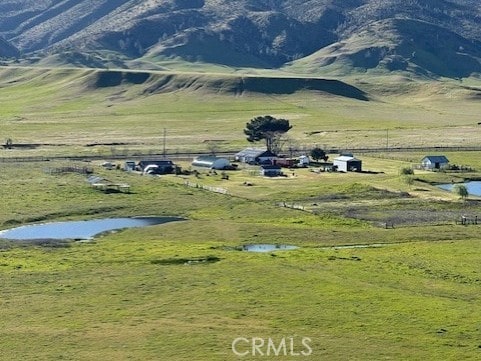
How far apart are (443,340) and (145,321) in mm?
15717

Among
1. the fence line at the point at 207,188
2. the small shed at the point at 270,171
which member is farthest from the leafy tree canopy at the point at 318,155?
the fence line at the point at 207,188

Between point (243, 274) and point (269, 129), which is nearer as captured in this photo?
point (243, 274)

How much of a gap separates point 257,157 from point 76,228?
51.8 metres

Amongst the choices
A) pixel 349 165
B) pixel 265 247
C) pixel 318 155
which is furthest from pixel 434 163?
pixel 265 247

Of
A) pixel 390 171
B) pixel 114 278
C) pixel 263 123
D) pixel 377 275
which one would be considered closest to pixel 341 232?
pixel 377 275

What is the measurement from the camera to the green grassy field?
44062mm

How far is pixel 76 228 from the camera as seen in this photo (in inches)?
3017

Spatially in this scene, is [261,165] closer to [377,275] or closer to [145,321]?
[377,275]

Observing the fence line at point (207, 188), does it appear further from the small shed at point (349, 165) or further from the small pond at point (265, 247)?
the small pond at point (265, 247)

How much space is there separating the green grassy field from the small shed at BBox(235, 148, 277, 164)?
18204mm

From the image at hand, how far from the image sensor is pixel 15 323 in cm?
4672

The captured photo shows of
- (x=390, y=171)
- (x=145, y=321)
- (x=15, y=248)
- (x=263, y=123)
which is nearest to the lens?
(x=145, y=321)

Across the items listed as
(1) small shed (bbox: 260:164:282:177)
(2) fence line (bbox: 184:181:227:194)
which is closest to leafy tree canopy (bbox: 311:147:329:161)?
(1) small shed (bbox: 260:164:282:177)

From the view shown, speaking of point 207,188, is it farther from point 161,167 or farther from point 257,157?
point 257,157
